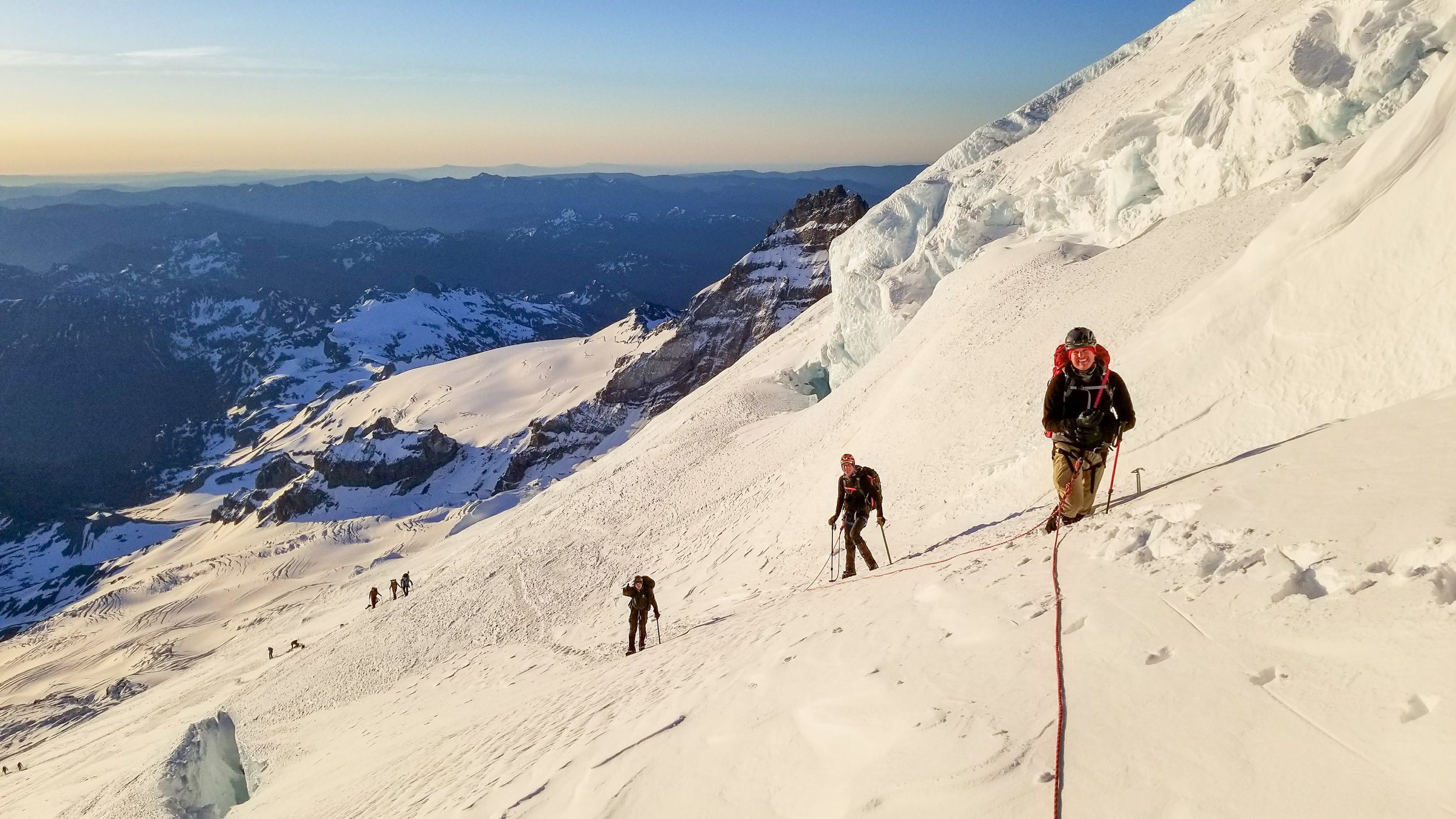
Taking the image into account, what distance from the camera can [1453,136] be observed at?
8.57m

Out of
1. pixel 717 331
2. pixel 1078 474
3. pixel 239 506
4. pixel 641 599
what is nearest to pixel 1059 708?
pixel 1078 474

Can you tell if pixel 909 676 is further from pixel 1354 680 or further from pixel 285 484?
pixel 285 484

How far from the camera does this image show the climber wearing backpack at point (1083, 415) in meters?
7.37

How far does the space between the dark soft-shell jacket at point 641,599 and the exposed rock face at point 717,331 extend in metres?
82.3

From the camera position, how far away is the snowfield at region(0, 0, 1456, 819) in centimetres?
409

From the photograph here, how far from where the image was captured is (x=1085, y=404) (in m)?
7.53

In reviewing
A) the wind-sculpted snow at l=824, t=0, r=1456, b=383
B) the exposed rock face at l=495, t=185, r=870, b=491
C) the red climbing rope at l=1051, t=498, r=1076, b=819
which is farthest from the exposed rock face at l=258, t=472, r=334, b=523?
the red climbing rope at l=1051, t=498, r=1076, b=819

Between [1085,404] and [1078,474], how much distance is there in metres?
0.74

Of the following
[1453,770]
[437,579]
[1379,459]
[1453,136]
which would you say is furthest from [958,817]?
[437,579]

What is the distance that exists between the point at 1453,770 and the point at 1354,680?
2.37 feet

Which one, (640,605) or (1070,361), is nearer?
(1070,361)

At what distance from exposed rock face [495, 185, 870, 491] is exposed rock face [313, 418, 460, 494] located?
12531 millimetres

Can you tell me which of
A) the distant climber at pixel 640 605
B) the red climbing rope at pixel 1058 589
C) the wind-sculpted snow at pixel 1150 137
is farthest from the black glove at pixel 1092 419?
the wind-sculpted snow at pixel 1150 137

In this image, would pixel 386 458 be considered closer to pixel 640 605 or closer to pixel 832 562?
pixel 640 605
